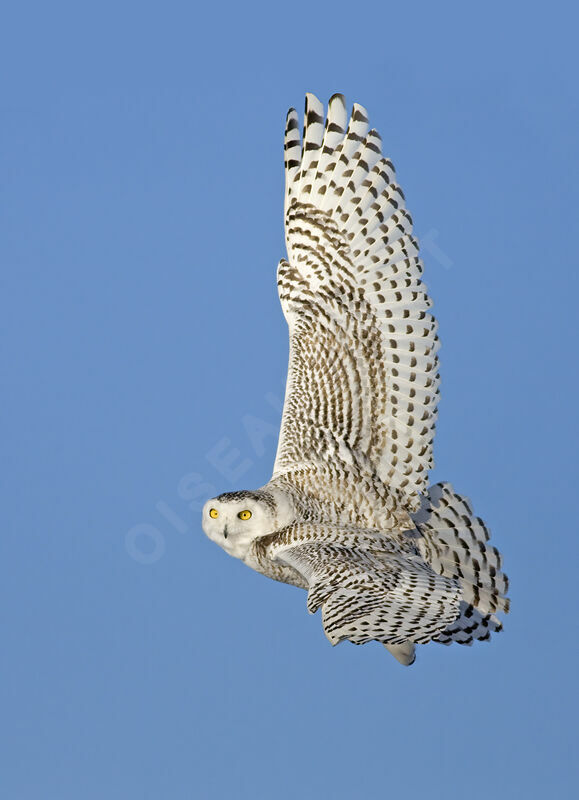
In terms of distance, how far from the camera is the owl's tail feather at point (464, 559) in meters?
11.4

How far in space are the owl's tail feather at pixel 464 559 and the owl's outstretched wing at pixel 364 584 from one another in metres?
0.71

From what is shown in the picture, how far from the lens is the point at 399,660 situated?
11.4 meters

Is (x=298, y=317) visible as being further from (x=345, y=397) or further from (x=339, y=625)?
(x=339, y=625)

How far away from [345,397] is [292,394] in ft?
1.70

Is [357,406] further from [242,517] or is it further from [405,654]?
[405,654]

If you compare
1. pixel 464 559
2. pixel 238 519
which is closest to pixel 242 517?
pixel 238 519

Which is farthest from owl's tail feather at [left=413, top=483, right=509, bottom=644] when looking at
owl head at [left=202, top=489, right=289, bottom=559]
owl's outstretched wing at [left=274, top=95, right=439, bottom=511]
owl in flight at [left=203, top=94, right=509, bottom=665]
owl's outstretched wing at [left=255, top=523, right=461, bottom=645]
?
owl head at [left=202, top=489, right=289, bottom=559]

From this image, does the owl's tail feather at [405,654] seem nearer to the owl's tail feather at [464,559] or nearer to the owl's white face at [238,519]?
the owl's tail feather at [464,559]

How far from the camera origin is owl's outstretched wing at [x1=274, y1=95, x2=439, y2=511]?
1125 centimetres

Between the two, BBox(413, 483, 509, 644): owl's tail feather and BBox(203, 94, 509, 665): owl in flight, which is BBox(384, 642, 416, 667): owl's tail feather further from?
BBox(413, 483, 509, 644): owl's tail feather

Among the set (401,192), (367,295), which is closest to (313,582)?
(367,295)

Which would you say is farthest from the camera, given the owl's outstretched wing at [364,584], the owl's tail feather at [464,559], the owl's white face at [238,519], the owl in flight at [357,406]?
the owl's tail feather at [464,559]

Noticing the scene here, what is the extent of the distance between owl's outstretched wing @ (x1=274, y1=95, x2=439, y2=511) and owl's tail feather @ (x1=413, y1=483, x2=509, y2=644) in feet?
1.30

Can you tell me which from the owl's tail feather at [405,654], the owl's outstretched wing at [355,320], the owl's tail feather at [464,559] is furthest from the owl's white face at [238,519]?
the owl's tail feather at [405,654]
